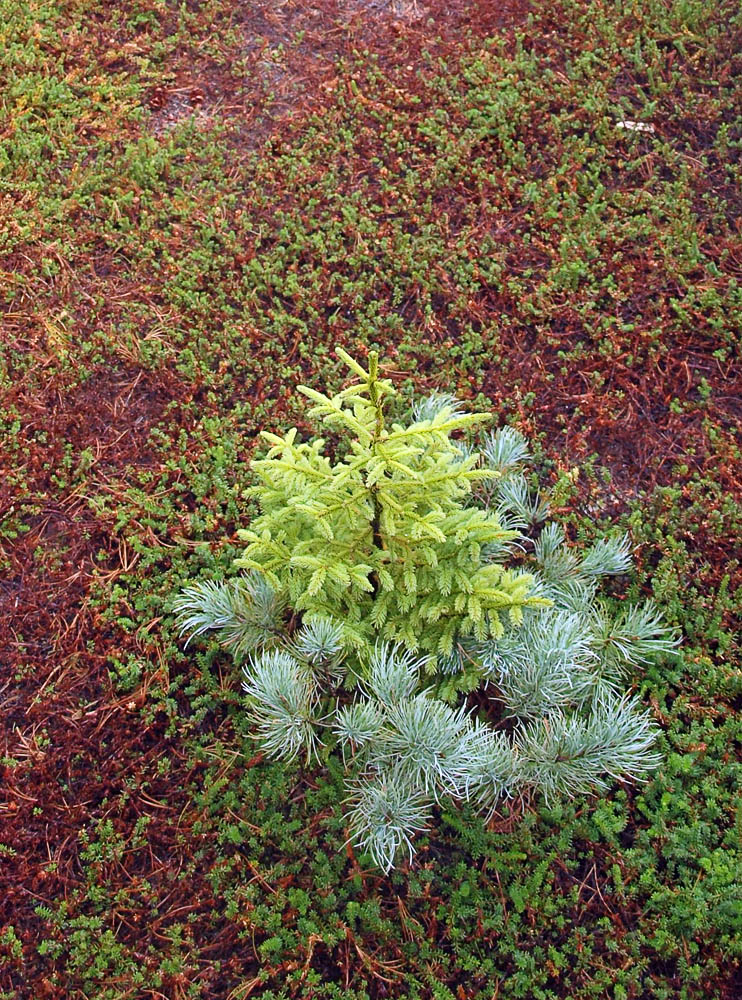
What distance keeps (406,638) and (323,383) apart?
188 cm

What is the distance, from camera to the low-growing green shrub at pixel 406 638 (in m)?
2.87

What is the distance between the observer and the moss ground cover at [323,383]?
3166mm

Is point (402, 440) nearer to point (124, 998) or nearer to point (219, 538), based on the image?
point (219, 538)

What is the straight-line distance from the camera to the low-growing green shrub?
113 inches

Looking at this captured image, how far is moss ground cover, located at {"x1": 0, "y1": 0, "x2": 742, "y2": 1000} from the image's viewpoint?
317 cm

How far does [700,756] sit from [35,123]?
530 cm

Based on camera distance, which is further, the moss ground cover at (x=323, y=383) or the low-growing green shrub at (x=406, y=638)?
the moss ground cover at (x=323, y=383)

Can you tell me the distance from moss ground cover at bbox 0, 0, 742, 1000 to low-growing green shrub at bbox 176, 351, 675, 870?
35 cm

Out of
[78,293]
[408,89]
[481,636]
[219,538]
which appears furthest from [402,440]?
[408,89]

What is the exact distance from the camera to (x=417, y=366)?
459 cm

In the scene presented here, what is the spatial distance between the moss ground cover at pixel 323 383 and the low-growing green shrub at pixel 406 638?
1.15ft

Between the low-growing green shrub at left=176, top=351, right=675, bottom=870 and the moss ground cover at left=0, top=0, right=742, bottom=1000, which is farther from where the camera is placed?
the moss ground cover at left=0, top=0, right=742, bottom=1000

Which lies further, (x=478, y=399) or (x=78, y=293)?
(x=78, y=293)

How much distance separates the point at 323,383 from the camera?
178 inches
